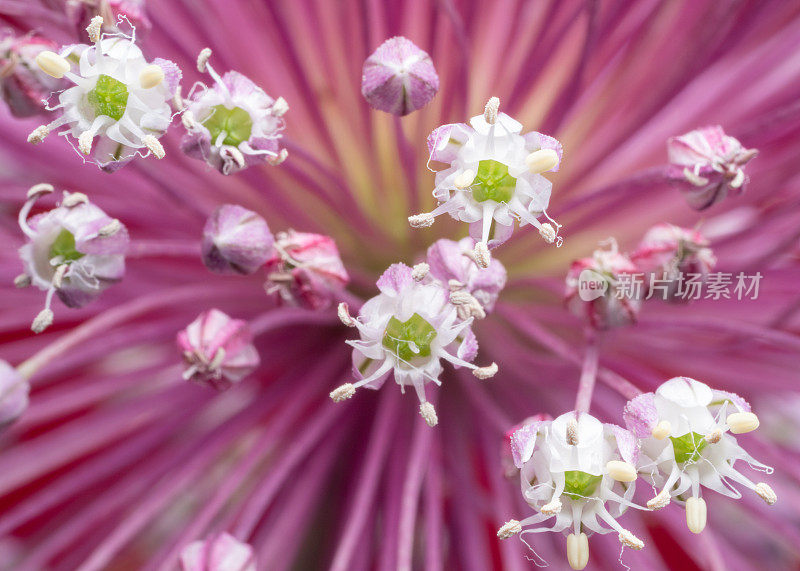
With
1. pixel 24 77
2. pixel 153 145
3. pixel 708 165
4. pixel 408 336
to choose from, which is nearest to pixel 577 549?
pixel 408 336

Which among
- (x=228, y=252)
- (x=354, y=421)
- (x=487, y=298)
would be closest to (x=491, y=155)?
(x=487, y=298)

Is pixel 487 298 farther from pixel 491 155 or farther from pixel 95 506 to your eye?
pixel 95 506

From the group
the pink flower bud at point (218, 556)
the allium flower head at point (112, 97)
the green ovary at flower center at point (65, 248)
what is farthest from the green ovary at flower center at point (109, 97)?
the pink flower bud at point (218, 556)

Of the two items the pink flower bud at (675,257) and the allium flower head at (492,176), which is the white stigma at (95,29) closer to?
the allium flower head at (492,176)

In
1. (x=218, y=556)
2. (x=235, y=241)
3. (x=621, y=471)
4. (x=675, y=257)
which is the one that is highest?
(x=675, y=257)

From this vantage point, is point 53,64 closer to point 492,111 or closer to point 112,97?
point 112,97

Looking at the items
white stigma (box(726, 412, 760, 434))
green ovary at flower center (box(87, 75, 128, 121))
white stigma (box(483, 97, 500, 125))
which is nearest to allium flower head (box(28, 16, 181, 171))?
green ovary at flower center (box(87, 75, 128, 121))
